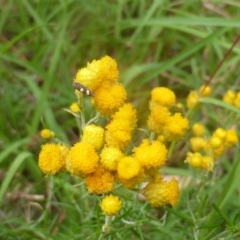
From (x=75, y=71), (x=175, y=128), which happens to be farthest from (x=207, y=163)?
(x=75, y=71)

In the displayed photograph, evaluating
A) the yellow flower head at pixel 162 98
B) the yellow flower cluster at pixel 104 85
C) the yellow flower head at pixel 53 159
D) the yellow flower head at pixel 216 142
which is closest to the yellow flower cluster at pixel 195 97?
the yellow flower head at pixel 216 142

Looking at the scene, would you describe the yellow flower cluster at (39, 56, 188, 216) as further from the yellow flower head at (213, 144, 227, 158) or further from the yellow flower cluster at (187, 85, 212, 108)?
the yellow flower cluster at (187, 85, 212, 108)

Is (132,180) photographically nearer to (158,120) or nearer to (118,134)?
(118,134)

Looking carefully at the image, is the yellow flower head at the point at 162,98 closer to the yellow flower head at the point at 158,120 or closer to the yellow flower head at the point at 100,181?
the yellow flower head at the point at 158,120

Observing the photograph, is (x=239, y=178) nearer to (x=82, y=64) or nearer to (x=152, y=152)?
(x=152, y=152)

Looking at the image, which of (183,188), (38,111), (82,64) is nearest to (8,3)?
(82,64)
